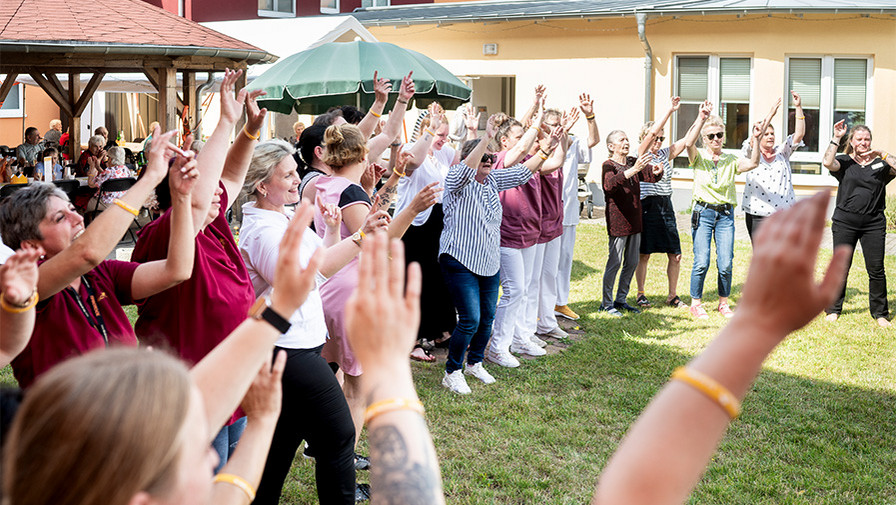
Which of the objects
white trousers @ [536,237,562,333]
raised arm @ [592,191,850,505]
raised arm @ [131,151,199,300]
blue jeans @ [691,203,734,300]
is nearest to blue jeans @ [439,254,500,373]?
white trousers @ [536,237,562,333]

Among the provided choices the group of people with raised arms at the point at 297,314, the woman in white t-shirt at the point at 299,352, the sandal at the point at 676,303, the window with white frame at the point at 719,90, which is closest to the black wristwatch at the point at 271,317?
the group of people with raised arms at the point at 297,314

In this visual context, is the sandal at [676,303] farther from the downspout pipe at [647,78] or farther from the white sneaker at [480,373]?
the downspout pipe at [647,78]

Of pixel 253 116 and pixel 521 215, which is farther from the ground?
pixel 253 116

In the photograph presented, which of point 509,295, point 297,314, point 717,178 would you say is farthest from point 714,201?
point 297,314

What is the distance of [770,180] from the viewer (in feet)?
28.7

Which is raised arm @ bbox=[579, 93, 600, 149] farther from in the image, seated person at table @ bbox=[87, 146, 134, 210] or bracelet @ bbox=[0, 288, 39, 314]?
seated person at table @ bbox=[87, 146, 134, 210]

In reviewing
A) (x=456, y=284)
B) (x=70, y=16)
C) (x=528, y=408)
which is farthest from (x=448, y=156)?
(x=70, y=16)

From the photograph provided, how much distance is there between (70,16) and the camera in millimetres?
11469

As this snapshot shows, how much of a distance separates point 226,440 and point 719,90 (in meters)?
14.6

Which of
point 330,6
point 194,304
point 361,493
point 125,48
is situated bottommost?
point 361,493

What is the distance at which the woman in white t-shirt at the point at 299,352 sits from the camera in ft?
11.6

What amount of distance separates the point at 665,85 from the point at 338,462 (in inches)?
555

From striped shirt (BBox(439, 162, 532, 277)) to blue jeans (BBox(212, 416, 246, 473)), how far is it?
2.59 meters

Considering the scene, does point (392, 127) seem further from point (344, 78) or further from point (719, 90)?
point (719, 90)
